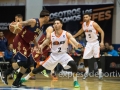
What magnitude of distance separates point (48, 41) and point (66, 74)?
5907mm

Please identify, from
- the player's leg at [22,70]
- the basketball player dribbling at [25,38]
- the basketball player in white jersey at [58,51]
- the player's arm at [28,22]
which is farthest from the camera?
the basketball player in white jersey at [58,51]

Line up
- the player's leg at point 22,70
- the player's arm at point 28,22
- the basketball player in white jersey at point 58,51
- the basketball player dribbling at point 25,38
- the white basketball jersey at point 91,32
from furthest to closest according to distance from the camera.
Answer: the white basketball jersey at point 91,32 → the basketball player in white jersey at point 58,51 → the player's leg at point 22,70 → the basketball player dribbling at point 25,38 → the player's arm at point 28,22

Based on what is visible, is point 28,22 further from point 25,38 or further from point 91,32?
point 91,32

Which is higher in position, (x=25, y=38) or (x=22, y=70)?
(x=25, y=38)

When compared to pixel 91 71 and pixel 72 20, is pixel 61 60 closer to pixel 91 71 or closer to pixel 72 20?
pixel 91 71

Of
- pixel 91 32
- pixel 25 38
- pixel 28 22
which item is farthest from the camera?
pixel 91 32

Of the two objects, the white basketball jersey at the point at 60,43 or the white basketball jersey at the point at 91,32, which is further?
the white basketball jersey at the point at 91,32

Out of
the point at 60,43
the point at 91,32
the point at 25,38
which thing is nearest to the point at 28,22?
the point at 25,38

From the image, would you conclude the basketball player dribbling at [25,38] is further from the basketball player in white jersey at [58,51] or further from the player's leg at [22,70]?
the basketball player in white jersey at [58,51]

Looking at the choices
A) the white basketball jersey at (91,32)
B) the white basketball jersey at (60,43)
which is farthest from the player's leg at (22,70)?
the white basketball jersey at (91,32)

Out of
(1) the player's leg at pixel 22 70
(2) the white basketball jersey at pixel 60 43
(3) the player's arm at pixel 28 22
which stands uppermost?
(3) the player's arm at pixel 28 22

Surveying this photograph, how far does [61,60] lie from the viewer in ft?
28.1

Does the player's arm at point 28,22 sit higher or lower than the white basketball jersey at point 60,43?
higher

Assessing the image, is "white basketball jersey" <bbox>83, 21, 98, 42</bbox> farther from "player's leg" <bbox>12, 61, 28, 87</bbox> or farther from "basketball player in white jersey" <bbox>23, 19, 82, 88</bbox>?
"player's leg" <bbox>12, 61, 28, 87</bbox>
